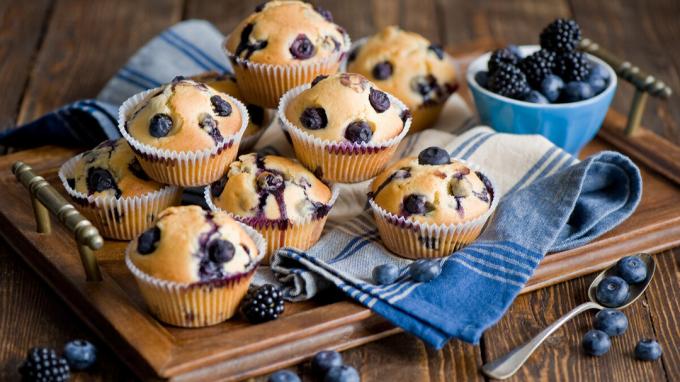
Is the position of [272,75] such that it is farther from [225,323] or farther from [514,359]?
[514,359]

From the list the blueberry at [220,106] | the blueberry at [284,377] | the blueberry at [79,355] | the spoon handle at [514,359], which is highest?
the blueberry at [220,106]

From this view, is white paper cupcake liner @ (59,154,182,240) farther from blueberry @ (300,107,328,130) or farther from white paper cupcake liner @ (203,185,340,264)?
blueberry @ (300,107,328,130)

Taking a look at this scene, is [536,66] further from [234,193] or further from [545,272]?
[234,193]

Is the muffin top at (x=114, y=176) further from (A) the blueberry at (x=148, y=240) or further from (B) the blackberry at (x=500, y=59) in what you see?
(B) the blackberry at (x=500, y=59)

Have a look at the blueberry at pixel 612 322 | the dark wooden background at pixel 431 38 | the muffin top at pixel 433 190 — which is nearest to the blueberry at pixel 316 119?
the muffin top at pixel 433 190

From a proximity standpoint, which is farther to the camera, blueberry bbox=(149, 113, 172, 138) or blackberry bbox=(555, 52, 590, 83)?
blackberry bbox=(555, 52, 590, 83)

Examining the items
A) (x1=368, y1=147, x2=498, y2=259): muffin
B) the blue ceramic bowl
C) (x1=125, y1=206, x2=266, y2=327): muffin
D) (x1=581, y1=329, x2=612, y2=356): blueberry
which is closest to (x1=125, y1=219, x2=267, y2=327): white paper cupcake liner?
(x1=125, y1=206, x2=266, y2=327): muffin
